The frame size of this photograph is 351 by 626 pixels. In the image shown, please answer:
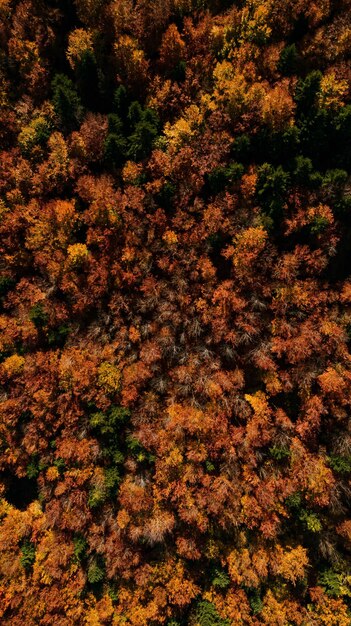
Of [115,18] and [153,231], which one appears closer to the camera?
[115,18]

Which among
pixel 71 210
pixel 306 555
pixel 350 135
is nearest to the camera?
pixel 350 135

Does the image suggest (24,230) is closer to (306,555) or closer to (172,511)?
(172,511)

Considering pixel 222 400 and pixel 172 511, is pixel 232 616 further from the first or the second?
pixel 222 400

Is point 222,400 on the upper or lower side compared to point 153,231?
lower

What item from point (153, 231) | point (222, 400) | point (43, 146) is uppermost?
point (43, 146)

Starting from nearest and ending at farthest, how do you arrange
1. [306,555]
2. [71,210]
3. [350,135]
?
[350,135] → [71,210] → [306,555]

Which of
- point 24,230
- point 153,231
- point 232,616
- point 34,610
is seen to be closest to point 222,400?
point 153,231

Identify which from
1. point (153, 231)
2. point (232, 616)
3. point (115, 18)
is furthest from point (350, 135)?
point (232, 616)
